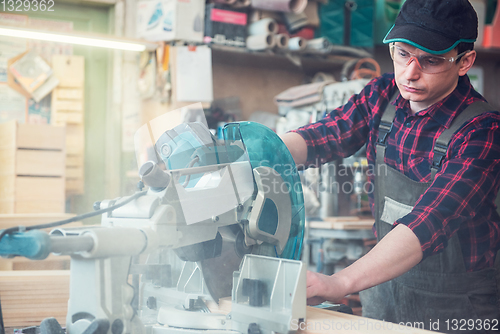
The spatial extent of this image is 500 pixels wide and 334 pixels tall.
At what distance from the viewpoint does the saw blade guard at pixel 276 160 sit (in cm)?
103

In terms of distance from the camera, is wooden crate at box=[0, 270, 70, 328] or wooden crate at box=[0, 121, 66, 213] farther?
wooden crate at box=[0, 121, 66, 213]

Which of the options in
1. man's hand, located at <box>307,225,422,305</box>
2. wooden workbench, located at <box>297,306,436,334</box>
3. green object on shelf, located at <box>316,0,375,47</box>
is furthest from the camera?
green object on shelf, located at <box>316,0,375,47</box>

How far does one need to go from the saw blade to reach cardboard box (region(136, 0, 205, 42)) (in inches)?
100

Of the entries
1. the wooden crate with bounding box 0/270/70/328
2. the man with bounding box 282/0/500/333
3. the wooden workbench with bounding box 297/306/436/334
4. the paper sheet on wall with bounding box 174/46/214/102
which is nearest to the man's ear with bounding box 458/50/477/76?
the man with bounding box 282/0/500/333

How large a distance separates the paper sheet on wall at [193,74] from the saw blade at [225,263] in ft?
7.93

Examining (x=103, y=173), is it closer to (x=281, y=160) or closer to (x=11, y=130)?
(x=11, y=130)

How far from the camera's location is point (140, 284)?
1.01 m

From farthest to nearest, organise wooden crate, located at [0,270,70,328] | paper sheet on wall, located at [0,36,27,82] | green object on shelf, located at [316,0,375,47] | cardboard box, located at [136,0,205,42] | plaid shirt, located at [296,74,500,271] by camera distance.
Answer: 1. green object on shelf, located at [316,0,375,47]
2. paper sheet on wall, located at [0,36,27,82]
3. cardboard box, located at [136,0,205,42]
4. wooden crate, located at [0,270,70,328]
5. plaid shirt, located at [296,74,500,271]

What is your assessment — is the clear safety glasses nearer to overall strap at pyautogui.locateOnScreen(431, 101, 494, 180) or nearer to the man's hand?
overall strap at pyautogui.locateOnScreen(431, 101, 494, 180)

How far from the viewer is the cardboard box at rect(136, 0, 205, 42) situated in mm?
3254

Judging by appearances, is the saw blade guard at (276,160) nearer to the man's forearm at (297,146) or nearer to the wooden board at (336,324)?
the wooden board at (336,324)

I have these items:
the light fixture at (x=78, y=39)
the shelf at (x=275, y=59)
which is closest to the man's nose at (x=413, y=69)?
the shelf at (x=275, y=59)

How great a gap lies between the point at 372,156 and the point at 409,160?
0.65ft

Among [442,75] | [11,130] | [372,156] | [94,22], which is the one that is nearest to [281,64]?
[94,22]
